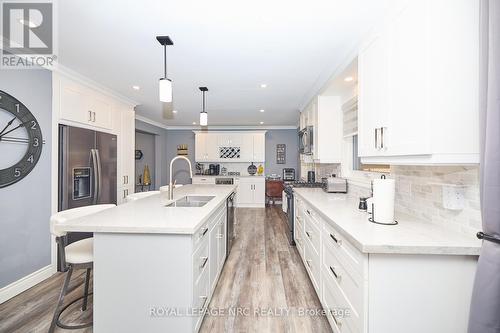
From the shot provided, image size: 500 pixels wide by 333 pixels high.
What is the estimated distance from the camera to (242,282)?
8.15ft

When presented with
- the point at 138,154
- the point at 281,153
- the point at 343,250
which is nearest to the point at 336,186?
the point at 343,250

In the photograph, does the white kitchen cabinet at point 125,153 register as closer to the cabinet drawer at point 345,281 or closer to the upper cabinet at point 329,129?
the upper cabinet at point 329,129

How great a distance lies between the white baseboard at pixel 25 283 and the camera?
7.07 ft

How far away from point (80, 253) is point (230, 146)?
5.41 metres

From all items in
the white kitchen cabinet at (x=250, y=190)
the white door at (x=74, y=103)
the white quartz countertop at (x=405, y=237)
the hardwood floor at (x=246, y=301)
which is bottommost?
the hardwood floor at (x=246, y=301)

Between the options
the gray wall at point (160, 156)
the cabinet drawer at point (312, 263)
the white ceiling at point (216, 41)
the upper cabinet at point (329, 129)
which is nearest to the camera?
the white ceiling at point (216, 41)

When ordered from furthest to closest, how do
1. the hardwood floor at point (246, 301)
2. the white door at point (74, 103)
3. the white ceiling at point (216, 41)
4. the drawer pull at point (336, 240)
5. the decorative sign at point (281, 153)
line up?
1. the decorative sign at point (281, 153)
2. the white door at point (74, 103)
3. the hardwood floor at point (246, 301)
4. the white ceiling at point (216, 41)
5. the drawer pull at point (336, 240)

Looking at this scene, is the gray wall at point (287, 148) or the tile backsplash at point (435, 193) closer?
the tile backsplash at point (435, 193)

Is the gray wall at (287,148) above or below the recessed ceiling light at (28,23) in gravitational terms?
below

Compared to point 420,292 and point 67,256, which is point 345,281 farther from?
point 67,256

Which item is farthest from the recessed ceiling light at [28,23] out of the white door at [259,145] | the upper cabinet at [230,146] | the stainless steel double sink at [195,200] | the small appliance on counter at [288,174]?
the small appliance on counter at [288,174]

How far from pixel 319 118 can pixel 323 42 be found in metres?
1.37

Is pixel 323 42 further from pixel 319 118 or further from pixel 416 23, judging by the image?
pixel 319 118

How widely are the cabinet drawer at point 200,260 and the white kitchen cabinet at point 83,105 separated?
2.47 m
